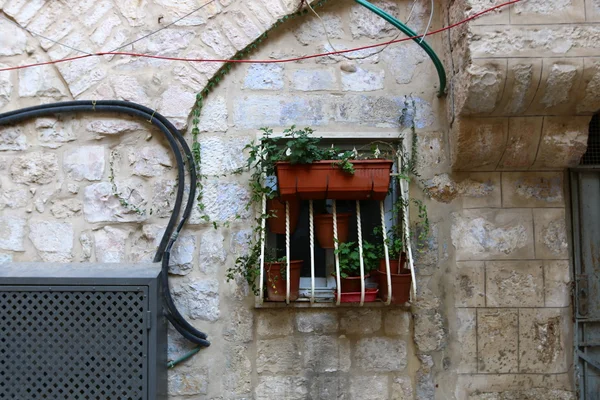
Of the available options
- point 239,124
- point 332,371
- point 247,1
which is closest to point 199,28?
point 247,1

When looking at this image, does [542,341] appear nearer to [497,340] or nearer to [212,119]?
[497,340]

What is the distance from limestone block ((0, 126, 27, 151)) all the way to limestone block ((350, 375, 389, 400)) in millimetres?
2244

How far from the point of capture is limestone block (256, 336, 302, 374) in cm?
255

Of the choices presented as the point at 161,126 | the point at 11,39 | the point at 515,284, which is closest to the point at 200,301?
the point at 161,126

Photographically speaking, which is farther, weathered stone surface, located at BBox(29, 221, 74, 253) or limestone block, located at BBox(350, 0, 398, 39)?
limestone block, located at BBox(350, 0, 398, 39)

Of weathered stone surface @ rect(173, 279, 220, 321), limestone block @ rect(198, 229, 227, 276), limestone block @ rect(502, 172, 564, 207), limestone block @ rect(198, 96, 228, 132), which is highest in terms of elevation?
limestone block @ rect(198, 96, 228, 132)

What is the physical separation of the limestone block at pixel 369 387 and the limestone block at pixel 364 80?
1.60 metres

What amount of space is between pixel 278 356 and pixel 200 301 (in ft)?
1.70

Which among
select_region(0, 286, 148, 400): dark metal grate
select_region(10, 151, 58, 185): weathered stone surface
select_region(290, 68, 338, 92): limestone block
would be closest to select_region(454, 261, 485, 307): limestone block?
select_region(290, 68, 338, 92): limestone block

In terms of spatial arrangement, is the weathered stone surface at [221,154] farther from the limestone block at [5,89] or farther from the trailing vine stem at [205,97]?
the limestone block at [5,89]

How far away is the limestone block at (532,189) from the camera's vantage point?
258 centimetres

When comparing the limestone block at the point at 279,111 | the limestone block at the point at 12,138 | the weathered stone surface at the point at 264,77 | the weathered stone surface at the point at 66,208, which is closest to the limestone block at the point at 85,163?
the weathered stone surface at the point at 66,208

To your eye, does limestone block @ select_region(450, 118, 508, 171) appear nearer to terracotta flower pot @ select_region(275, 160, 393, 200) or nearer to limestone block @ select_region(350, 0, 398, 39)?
terracotta flower pot @ select_region(275, 160, 393, 200)

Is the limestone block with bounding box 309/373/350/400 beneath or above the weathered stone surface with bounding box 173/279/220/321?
beneath
